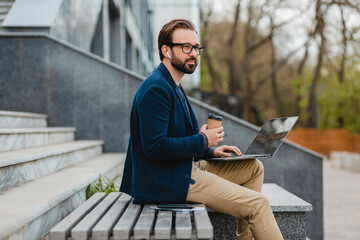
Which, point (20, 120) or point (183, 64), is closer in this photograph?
point (183, 64)

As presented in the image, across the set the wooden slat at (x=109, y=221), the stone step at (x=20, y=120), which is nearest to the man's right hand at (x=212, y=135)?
the wooden slat at (x=109, y=221)

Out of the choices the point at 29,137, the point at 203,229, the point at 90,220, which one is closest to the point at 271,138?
the point at 203,229

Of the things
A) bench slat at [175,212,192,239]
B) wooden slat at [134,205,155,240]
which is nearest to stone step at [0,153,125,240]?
wooden slat at [134,205,155,240]

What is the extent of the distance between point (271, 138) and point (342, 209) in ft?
18.6

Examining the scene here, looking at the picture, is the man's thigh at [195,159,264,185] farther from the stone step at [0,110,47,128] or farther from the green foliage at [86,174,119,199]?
the stone step at [0,110,47,128]

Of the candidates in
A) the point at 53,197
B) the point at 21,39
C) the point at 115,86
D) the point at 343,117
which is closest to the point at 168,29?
the point at 53,197

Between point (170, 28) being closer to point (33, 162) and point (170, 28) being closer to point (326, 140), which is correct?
point (33, 162)

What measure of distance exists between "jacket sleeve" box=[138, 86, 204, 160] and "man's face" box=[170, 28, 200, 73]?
0.31 metres

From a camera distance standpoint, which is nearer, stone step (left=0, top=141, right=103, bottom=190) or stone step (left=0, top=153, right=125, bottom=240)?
stone step (left=0, top=153, right=125, bottom=240)

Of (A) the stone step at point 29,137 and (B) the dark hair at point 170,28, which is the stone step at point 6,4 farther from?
(B) the dark hair at point 170,28

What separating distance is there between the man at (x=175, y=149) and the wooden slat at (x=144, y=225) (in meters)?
0.28

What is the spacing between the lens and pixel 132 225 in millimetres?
2420

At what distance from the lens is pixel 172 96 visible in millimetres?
2930

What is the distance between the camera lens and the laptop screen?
10.5 feet
